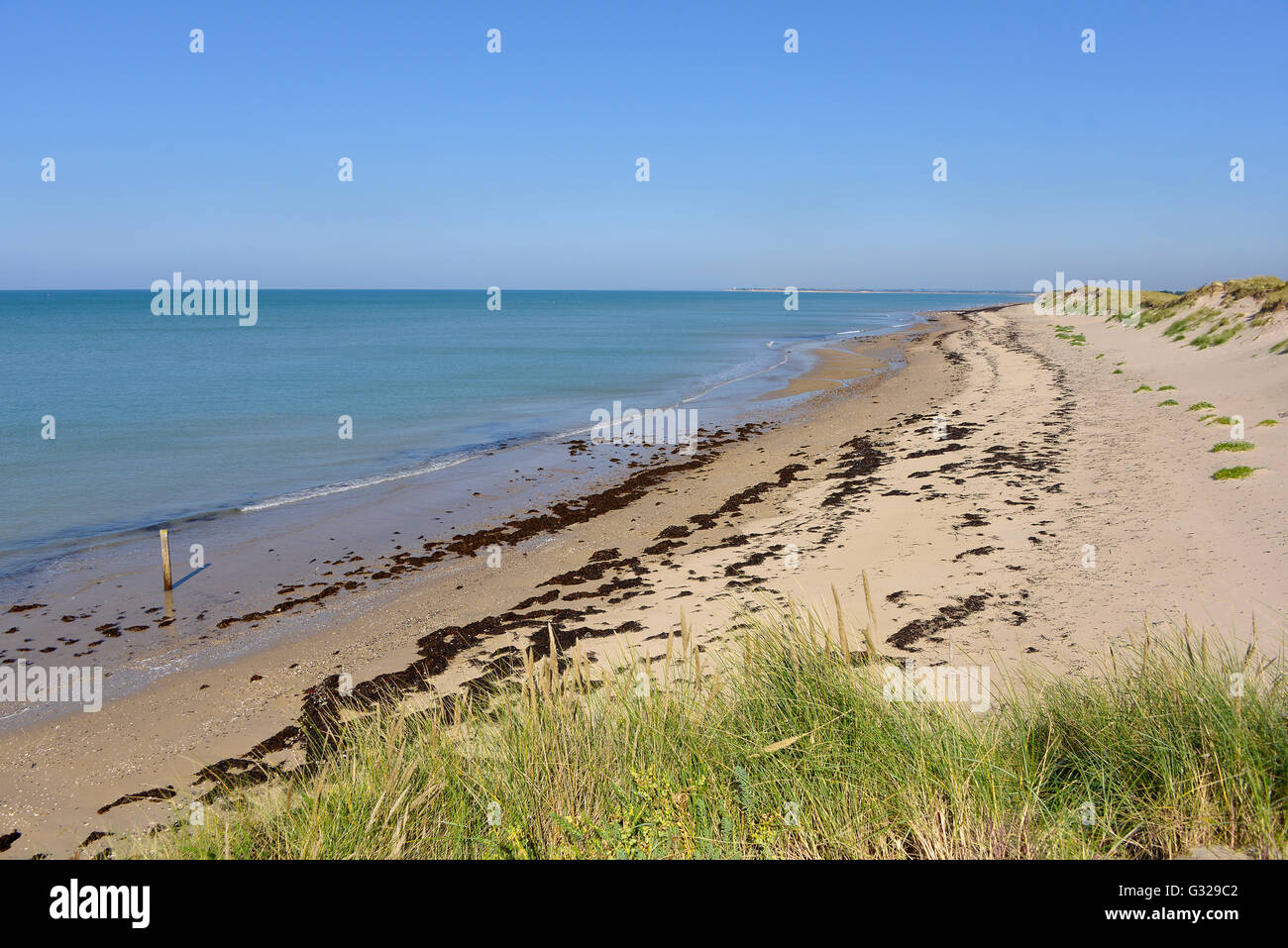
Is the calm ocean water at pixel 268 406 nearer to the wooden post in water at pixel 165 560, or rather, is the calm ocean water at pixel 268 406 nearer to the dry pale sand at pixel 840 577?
the wooden post in water at pixel 165 560

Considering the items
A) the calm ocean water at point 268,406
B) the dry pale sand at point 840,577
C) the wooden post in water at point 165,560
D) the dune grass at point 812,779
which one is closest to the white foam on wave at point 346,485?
the calm ocean water at point 268,406

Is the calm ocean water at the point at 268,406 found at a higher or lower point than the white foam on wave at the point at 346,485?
higher

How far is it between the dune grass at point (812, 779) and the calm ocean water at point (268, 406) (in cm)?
1328

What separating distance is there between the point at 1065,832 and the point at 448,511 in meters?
14.2

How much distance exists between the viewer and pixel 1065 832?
3289mm

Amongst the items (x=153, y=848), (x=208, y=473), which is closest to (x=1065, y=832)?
(x=153, y=848)

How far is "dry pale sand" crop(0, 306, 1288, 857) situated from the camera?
7199 millimetres

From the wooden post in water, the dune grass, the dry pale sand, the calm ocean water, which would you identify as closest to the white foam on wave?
the calm ocean water

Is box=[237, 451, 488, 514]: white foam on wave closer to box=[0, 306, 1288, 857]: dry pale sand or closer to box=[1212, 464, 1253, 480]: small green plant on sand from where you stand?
box=[0, 306, 1288, 857]: dry pale sand

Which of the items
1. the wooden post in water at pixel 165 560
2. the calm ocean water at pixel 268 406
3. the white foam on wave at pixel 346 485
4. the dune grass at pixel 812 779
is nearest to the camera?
the dune grass at pixel 812 779

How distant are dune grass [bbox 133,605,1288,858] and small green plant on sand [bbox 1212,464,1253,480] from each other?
8.74 meters

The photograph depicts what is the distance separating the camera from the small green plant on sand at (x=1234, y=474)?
11.1 meters

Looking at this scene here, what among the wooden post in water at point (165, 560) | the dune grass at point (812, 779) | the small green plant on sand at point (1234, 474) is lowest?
the wooden post in water at point (165, 560)
